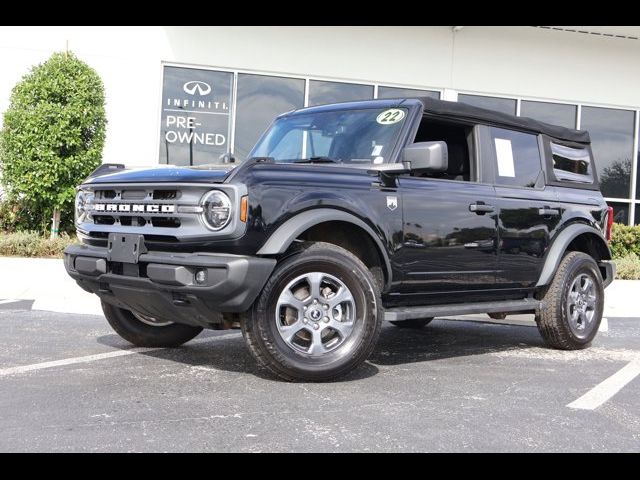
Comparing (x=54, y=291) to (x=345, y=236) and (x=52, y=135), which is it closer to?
(x=52, y=135)

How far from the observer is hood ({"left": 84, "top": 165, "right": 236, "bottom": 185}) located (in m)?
4.38

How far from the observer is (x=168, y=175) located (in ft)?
15.0

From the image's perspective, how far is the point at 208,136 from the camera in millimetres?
14320

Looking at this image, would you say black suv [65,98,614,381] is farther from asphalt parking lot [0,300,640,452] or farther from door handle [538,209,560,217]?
asphalt parking lot [0,300,640,452]

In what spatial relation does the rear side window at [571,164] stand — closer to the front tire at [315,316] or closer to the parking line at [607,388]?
the parking line at [607,388]

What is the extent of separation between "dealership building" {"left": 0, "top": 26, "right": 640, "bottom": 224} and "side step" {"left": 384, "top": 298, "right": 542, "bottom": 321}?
9144mm

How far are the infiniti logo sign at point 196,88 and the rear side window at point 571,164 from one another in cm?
886

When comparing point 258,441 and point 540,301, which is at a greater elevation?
point 540,301

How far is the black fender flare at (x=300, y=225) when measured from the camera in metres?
4.34

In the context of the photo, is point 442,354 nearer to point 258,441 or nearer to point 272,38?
point 258,441

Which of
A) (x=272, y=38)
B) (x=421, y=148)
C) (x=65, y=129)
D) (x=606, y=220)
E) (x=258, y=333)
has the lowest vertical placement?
(x=258, y=333)

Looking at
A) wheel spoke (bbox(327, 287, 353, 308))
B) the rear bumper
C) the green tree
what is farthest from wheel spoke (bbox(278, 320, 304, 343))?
the green tree
